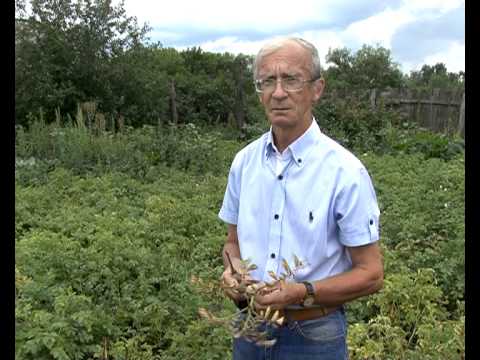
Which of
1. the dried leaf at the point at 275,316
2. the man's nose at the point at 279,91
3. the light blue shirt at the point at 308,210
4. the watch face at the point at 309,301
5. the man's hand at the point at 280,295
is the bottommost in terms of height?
the dried leaf at the point at 275,316

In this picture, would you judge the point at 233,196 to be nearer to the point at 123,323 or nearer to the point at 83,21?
the point at 123,323

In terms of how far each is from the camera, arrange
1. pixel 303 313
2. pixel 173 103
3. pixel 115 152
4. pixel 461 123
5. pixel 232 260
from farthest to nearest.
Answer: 1. pixel 173 103
2. pixel 461 123
3. pixel 115 152
4. pixel 232 260
5. pixel 303 313

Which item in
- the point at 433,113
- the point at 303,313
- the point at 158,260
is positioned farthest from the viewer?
the point at 433,113

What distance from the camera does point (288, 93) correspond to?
2.34 m

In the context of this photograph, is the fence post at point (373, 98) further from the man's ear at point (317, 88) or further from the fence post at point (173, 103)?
the man's ear at point (317, 88)

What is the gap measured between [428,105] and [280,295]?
16.8 meters

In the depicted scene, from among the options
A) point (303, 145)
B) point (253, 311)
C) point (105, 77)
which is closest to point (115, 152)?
point (105, 77)

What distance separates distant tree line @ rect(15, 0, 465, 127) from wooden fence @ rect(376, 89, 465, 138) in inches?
142

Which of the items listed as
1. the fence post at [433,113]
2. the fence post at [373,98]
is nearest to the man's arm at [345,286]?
the fence post at [373,98]

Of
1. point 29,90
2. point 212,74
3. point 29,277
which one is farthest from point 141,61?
point 29,277

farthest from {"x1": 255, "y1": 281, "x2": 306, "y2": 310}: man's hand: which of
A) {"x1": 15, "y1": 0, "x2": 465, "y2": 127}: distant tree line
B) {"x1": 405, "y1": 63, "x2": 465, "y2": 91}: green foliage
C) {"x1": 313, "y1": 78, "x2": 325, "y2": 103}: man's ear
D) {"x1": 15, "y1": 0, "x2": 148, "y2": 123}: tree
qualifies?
{"x1": 405, "y1": 63, "x2": 465, "y2": 91}: green foliage

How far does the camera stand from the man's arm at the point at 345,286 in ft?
7.30

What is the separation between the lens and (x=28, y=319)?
4.23 metres

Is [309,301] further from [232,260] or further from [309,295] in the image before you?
[232,260]
